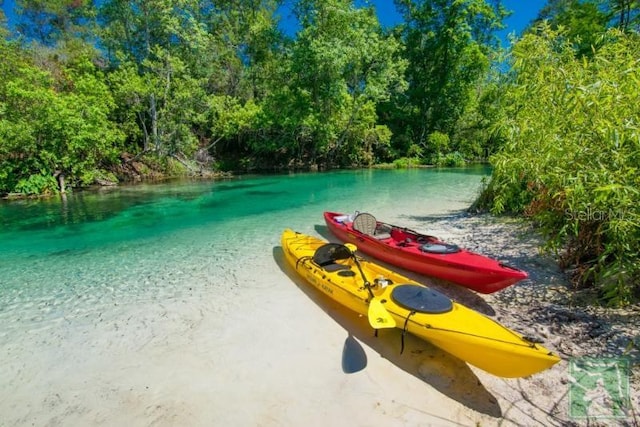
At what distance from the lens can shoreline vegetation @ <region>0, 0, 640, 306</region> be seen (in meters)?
4.06

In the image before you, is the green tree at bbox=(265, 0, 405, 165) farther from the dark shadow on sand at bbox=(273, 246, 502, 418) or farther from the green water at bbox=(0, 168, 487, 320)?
the dark shadow on sand at bbox=(273, 246, 502, 418)

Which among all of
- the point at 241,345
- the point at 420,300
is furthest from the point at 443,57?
the point at 241,345

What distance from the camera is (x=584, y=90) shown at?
135 inches

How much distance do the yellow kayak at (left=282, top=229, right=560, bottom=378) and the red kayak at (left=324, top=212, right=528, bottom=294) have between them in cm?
95

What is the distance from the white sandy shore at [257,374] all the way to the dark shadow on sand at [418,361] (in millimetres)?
13

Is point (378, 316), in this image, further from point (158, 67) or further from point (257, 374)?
point (158, 67)

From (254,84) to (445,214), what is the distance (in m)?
24.6

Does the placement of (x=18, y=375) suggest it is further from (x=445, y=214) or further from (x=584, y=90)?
(x=445, y=214)

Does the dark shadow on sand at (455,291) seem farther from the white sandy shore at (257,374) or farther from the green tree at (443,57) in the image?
the green tree at (443,57)

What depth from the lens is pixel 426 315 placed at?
3662mm

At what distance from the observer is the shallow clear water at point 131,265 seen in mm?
4383

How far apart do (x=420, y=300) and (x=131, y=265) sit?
20.4 ft

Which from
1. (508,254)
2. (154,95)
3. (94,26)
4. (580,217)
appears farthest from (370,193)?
(94,26)

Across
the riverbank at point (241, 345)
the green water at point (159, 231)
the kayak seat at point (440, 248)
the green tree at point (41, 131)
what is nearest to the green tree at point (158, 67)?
the green tree at point (41, 131)
